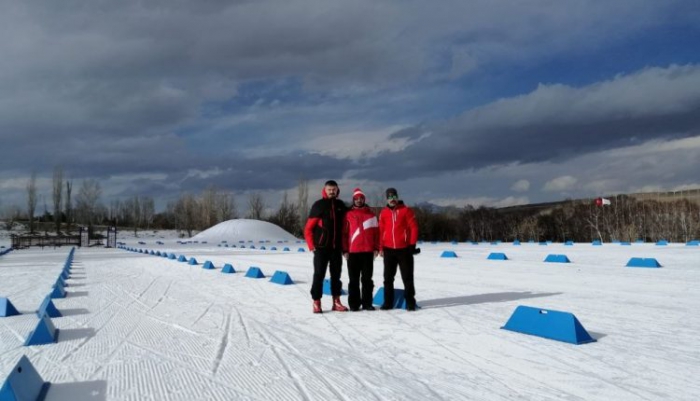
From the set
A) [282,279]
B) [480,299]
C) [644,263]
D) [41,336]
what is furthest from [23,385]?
[644,263]

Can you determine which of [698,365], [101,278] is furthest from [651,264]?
[101,278]

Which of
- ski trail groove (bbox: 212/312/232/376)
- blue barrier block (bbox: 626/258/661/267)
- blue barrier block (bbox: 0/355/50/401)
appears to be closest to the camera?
blue barrier block (bbox: 0/355/50/401)

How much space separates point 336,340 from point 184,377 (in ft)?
5.60

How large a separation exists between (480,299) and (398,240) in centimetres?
197

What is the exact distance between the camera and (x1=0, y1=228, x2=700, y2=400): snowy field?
3643mm

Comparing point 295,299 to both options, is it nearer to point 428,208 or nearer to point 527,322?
point 527,322

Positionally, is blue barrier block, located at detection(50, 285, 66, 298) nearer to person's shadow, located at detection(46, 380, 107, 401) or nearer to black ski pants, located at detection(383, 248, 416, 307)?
black ski pants, located at detection(383, 248, 416, 307)

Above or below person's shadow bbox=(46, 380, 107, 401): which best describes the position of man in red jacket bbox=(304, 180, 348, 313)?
above

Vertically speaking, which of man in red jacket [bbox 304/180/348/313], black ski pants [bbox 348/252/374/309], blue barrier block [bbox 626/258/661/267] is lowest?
blue barrier block [bbox 626/258/661/267]

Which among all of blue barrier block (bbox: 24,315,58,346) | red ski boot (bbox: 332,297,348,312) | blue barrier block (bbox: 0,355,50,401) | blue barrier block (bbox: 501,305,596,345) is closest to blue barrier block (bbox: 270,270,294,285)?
red ski boot (bbox: 332,297,348,312)

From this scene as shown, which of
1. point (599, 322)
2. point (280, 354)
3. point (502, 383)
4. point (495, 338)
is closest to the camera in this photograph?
point (502, 383)

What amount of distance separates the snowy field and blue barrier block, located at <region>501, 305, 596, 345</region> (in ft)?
0.52

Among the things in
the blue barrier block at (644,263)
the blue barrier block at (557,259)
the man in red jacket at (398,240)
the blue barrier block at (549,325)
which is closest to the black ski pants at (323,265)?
the man in red jacket at (398,240)

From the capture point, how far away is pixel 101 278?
1387 centimetres
